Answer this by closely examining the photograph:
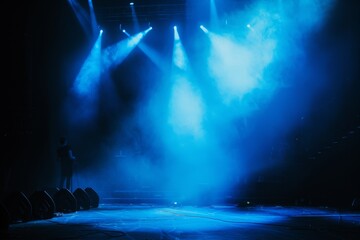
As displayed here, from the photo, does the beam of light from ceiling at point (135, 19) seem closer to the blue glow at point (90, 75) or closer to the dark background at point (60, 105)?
the dark background at point (60, 105)

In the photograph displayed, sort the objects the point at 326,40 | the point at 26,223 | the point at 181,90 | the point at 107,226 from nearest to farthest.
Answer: the point at 107,226, the point at 26,223, the point at 326,40, the point at 181,90

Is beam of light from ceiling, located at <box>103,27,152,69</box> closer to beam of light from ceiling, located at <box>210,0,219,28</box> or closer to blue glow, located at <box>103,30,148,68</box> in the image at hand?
blue glow, located at <box>103,30,148,68</box>

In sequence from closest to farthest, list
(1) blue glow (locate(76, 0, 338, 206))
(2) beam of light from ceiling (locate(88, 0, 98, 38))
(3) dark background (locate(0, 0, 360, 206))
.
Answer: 1. (3) dark background (locate(0, 0, 360, 206))
2. (1) blue glow (locate(76, 0, 338, 206))
3. (2) beam of light from ceiling (locate(88, 0, 98, 38))

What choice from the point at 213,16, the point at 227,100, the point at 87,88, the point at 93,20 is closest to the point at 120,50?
the point at 93,20

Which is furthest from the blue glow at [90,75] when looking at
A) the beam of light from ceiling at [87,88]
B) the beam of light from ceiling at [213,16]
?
the beam of light from ceiling at [213,16]

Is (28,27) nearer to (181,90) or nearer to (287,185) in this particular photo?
(181,90)

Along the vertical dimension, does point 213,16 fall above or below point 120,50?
above

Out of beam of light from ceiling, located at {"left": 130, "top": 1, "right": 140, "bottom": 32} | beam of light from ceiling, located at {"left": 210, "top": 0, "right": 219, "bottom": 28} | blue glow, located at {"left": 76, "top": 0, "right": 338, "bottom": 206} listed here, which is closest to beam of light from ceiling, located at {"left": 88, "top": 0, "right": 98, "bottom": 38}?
blue glow, located at {"left": 76, "top": 0, "right": 338, "bottom": 206}

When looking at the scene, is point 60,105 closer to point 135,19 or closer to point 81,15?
point 81,15

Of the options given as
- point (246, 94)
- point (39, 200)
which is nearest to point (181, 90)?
point (246, 94)

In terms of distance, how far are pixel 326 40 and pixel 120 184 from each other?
8449 millimetres

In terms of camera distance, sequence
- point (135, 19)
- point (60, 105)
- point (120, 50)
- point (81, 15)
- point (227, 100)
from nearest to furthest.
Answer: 1. point (60, 105)
2. point (81, 15)
3. point (135, 19)
4. point (227, 100)
5. point (120, 50)

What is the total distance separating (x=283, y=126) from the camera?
46.8 ft

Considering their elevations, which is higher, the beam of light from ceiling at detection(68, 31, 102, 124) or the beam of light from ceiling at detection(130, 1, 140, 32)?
the beam of light from ceiling at detection(130, 1, 140, 32)
